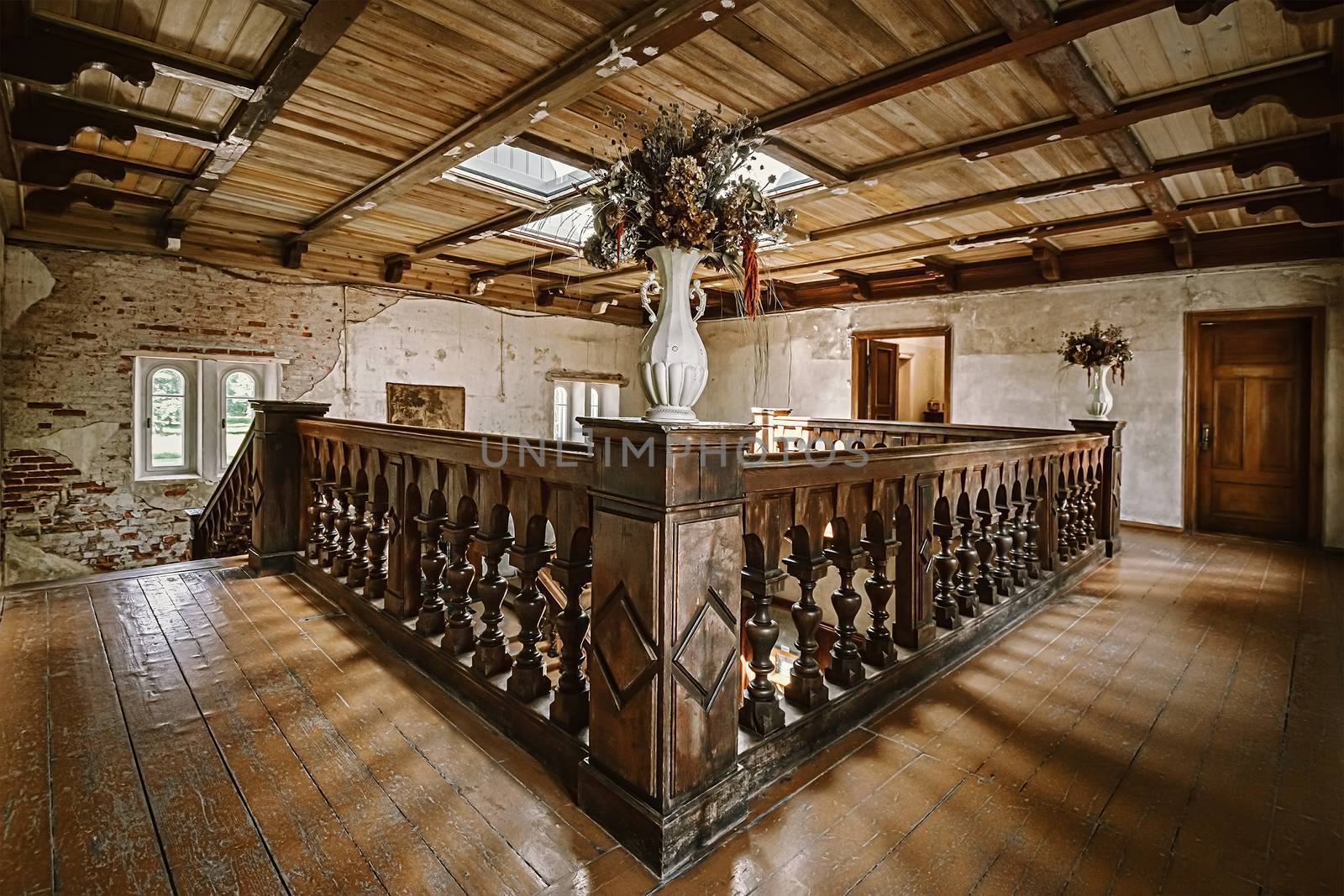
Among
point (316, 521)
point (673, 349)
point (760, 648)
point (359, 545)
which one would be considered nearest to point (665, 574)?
point (760, 648)

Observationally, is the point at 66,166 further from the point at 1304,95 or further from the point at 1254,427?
the point at 1254,427

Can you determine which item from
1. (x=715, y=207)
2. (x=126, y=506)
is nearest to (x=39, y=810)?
(x=715, y=207)

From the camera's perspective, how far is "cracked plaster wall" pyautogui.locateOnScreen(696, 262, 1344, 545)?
217 inches

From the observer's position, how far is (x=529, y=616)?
191 cm

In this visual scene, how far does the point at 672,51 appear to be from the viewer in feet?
10.0

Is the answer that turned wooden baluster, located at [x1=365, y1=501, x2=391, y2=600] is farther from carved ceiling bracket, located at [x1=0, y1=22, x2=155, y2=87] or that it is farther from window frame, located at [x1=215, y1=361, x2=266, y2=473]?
window frame, located at [x1=215, y1=361, x2=266, y2=473]

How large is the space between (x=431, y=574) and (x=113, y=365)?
5697 mm

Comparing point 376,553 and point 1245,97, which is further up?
point 1245,97

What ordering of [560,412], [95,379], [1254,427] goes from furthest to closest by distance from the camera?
[560,412], [1254,427], [95,379]

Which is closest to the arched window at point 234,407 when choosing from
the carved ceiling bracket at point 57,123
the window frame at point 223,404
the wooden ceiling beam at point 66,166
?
the window frame at point 223,404

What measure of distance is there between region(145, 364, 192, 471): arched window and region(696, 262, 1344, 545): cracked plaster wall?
5.82 meters

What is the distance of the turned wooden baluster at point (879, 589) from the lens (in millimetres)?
2205

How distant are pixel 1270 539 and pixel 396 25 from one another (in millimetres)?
8071

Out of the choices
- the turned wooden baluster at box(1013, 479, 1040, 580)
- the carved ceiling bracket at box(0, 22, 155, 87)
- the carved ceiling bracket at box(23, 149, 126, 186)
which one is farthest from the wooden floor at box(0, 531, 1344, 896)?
the carved ceiling bracket at box(23, 149, 126, 186)
